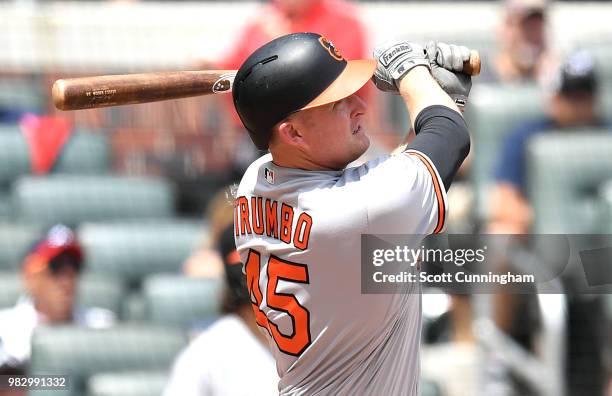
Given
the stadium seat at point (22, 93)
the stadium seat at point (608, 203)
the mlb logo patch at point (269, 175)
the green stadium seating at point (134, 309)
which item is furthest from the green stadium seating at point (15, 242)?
the mlb logo patch at point (269, 175)

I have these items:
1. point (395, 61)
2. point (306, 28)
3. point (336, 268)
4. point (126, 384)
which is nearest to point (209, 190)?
point (306, 28)

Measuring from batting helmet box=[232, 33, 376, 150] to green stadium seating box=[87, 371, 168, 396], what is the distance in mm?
2121

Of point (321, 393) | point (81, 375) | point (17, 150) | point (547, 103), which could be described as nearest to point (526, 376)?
point (547, 103)

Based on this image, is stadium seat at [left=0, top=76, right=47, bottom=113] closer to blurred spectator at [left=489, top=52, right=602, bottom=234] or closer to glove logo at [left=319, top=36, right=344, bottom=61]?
blurred spectator at [left=489, top=52, right=602, bottom=234]

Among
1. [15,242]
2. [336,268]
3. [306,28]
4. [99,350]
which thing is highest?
[306,28]

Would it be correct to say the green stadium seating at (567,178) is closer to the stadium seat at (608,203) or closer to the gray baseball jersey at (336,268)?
→ the stadium seat at (608,203)

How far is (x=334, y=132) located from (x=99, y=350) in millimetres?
2427

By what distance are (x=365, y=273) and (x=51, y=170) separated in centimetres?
412

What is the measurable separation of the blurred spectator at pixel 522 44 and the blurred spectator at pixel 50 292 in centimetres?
241

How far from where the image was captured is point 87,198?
5.97m

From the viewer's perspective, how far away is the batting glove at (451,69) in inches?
100

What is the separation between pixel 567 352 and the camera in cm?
474

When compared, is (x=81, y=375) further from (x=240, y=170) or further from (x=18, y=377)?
(x=240, y=170)

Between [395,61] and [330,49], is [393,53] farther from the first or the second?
[330,49]
